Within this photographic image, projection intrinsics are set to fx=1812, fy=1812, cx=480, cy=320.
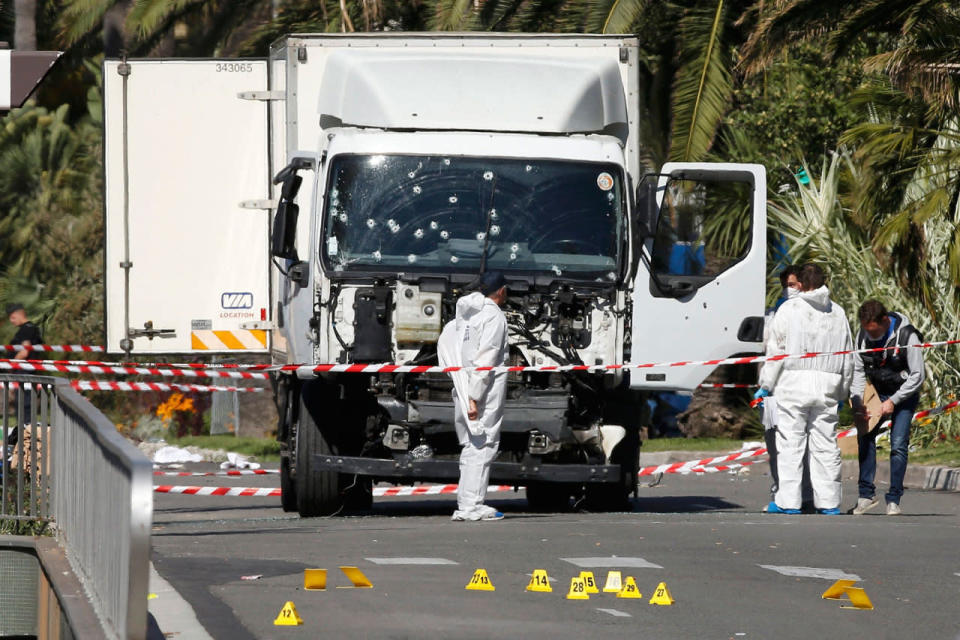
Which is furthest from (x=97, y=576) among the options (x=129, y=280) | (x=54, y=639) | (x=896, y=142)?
(x=896, y=142)

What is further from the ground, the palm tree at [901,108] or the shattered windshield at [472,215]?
the palm tree at [901,108]

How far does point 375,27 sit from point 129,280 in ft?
31.8

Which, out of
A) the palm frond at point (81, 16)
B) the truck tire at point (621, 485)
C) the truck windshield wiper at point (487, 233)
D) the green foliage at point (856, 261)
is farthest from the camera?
the palm frond at point (81, 16)

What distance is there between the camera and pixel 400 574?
8.67m

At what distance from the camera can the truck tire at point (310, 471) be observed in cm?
1210

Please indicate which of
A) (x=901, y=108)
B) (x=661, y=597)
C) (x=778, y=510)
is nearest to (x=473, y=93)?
(x=778, y=510)

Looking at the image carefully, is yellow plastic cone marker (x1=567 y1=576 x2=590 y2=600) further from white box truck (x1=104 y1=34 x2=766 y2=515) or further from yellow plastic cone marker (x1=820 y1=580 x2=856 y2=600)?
white box truck (x1=104 y1=34 x2=766 y2=515)

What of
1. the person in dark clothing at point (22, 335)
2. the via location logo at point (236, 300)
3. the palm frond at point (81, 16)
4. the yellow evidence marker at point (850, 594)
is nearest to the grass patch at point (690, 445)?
the person in dark clothing at point (22, 335)

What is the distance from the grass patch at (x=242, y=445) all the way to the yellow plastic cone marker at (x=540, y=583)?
12.6m

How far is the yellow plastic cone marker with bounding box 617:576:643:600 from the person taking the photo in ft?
26.3

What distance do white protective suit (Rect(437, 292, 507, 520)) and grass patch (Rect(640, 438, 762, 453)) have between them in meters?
7.81

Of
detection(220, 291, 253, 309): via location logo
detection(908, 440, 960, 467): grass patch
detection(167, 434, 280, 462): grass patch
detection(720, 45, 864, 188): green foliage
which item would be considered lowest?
detection(167, 434, 280, 462): grass patch

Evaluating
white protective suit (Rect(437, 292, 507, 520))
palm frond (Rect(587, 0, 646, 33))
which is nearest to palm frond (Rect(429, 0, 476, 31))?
palm frond (Rect(587, 0, 646, 33))

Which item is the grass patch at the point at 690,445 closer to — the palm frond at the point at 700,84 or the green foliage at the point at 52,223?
the palm frond at the point at 700,84
